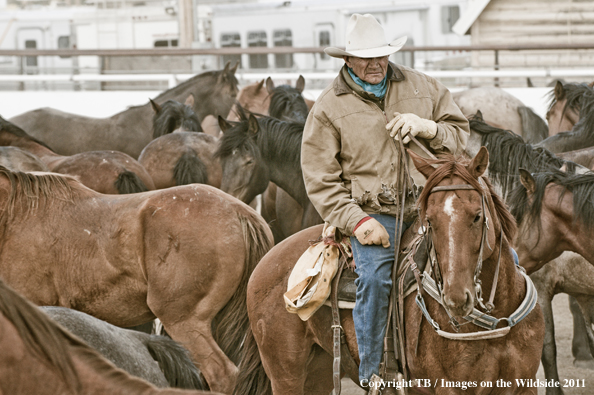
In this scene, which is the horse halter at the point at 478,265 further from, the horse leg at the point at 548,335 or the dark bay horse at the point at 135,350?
the horse leg at the point at 548,335

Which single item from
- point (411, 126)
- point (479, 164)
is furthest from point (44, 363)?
point (411, 126)

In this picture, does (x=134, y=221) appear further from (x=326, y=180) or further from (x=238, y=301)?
(x=326, y=180)

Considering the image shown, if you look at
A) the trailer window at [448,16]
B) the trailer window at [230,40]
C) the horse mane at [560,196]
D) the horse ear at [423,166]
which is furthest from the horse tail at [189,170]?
the trailer window at [448,16]

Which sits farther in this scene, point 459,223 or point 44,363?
point 459,223

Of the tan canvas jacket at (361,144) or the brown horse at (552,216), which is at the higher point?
the tan canvas jacket at (361,144)

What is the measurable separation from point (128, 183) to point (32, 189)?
1.66 meters

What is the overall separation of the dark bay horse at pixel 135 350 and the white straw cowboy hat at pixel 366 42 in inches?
71.5

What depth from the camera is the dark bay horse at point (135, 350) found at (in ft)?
9.95

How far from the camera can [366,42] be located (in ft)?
11.6

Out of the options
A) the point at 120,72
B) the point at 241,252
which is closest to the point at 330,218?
the point at 241,252

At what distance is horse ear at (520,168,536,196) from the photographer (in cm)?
505

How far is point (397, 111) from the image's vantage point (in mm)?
3568

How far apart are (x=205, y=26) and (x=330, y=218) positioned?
19778 mm

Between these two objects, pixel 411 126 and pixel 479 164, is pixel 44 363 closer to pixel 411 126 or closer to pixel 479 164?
pixel 479 164
